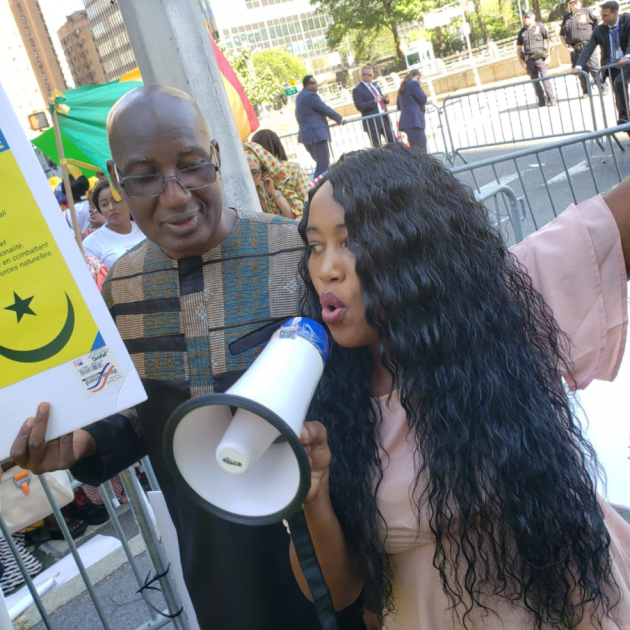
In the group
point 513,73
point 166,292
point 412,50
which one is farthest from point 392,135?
point 412,50

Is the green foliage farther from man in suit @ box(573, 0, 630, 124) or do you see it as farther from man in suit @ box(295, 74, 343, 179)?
man in suit @ box(573, 0, 630, 124)

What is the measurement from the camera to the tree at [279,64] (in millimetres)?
90875

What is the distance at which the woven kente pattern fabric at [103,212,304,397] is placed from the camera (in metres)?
1.76

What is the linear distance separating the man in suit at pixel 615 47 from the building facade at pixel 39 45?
467ft

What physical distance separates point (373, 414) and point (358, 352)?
0.15 metres

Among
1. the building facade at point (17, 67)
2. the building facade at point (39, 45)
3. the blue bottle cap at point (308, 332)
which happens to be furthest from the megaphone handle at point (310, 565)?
the building facade at point (39, 45)

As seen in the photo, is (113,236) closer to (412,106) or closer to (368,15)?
(412,106)

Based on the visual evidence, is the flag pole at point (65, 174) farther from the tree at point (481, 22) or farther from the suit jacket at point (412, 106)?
the tree at point (481, 22)

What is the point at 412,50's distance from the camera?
51938 millimetres

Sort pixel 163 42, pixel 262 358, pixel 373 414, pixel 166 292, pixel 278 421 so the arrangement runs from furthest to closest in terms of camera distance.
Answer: pixel 163 42, pixel 166 292, pixel 373 414, pixel 262 358, pixel 278 421

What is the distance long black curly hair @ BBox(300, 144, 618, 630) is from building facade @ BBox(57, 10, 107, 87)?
5706 inches

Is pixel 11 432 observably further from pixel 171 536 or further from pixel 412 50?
pixel 412 50

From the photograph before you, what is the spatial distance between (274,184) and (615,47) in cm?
783

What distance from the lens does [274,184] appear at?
5199mm
